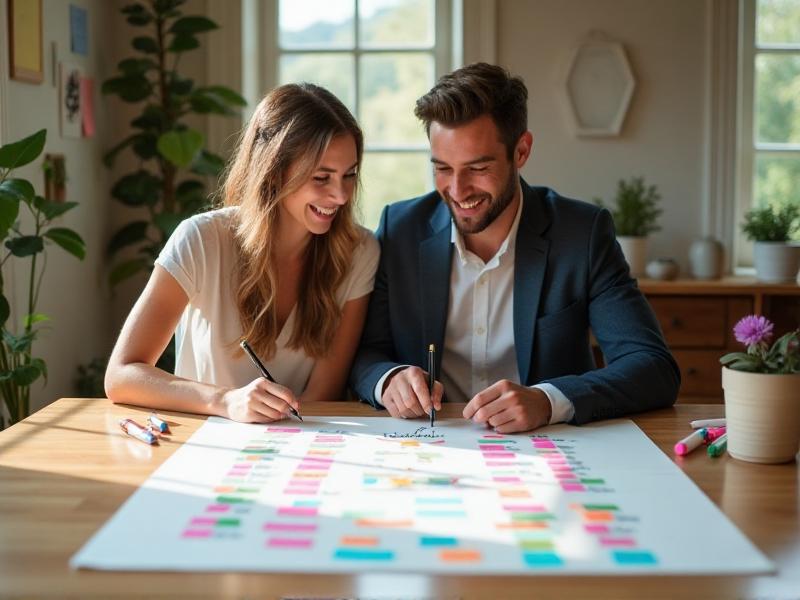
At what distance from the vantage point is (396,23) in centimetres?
428

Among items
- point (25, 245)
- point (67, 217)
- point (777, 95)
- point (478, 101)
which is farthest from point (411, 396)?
point (777, 95)

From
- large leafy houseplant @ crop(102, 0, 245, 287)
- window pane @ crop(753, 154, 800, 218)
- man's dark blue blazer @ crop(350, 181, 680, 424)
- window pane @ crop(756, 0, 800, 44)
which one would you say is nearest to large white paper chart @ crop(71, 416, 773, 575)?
man's dark blue blazer @ crop(350, 181, 680, 424)

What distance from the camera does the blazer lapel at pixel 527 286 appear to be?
2105 mm

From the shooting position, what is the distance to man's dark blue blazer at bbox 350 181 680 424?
6.75ft

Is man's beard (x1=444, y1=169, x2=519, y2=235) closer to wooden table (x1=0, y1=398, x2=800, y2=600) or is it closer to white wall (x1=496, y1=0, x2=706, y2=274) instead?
wooden table (x1=0, y1=398, x2=800, y2=600)

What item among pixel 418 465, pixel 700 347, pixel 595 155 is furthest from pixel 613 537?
pixel 595 155

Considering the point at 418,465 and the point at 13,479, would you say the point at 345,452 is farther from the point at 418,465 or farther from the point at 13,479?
the point at 13,479

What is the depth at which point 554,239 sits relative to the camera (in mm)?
2143

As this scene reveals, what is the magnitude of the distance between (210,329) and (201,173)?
1.78 metres

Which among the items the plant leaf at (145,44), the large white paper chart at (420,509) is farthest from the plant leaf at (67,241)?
the large white paper chart at (420,509)

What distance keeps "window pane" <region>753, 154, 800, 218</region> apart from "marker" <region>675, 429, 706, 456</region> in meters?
2.90

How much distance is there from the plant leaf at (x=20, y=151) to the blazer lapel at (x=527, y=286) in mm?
1422

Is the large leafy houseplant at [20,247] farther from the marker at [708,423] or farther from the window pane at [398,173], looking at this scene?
the marker at [708,423]

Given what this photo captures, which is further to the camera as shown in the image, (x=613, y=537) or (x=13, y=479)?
(x=13, y=479)
